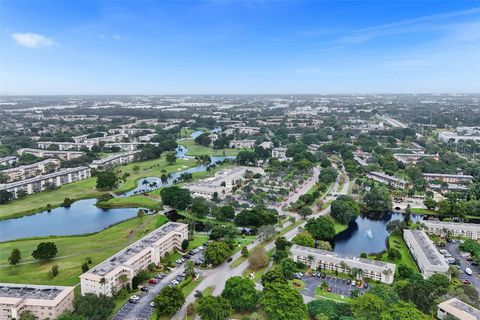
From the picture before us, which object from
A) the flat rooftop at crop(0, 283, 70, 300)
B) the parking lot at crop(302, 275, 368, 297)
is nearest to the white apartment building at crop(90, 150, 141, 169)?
the flat rooftop at crop(0, 283, 70, 300)

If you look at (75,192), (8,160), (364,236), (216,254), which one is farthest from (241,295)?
(8,160)

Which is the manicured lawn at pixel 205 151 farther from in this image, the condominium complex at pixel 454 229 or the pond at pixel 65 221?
the condominium complex at pixel 454 229

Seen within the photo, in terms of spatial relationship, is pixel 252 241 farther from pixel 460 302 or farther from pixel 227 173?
pixel 227 173

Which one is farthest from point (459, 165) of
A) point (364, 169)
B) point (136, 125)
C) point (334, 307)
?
point (136, 125)

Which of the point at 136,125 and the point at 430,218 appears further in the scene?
the point at 136,125

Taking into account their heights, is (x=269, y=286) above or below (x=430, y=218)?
above

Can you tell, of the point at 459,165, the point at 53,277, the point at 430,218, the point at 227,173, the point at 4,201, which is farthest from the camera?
the point at 459,165
